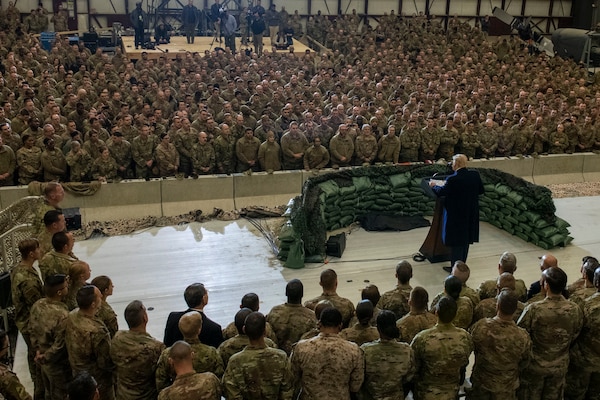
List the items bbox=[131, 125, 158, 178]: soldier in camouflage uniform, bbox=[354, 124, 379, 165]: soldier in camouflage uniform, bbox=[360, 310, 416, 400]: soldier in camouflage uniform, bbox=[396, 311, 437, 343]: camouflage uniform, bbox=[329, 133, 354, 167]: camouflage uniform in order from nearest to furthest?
bbox=[360, 310, 416, 400]: soldier in camouflage uniform < bbox=[396, 311, 437, 343]: camouflage uniform < bbox=[131, 125, 158, 178]: soldier in camouflage uniform < bbox=[329, 133, 354, 167]: camouflage uniform < bbox=[354, 124, 379, 165]: soldier in camouflage uniform

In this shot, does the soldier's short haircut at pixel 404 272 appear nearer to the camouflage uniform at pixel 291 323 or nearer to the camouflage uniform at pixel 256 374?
the camouflage uniform at pixel 291 323

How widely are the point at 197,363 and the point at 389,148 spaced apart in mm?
8833

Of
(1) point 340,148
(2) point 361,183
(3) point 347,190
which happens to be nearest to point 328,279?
(3) point 347,190

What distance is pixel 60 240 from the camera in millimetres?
6160

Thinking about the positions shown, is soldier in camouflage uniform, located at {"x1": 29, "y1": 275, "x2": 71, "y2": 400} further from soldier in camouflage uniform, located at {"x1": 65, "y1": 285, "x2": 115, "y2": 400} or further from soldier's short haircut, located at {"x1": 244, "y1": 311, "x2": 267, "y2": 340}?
soldier's short haircut, located at {"x1": 244, "y1": 311, "x2": 267, "y2": 340}

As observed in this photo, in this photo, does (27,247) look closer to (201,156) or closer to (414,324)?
(414,324)

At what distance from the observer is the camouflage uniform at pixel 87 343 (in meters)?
5.02

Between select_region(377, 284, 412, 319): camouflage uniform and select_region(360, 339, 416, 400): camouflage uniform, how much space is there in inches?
44.9

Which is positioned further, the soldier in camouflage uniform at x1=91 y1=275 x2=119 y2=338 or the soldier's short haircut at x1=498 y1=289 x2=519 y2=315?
the soldier in camouflage uniform at x1=91 y1=275 x2=119 y2=338

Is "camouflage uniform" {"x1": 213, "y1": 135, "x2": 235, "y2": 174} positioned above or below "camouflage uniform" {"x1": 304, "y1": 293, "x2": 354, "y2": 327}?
above

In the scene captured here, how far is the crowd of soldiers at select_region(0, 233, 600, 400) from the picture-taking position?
15.2 ft

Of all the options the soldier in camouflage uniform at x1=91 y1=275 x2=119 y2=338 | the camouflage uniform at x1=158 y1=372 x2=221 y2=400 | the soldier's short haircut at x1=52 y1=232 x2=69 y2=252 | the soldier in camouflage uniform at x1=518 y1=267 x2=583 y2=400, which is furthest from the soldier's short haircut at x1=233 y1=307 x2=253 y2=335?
the soldier in camouflage uniform at x1=518 y1=267 x2=583 y2=400

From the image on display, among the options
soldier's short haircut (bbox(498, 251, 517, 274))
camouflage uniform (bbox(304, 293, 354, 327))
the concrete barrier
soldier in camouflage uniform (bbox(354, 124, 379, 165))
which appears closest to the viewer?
camouflage uniform (bbox(304, 293, 354, 327))

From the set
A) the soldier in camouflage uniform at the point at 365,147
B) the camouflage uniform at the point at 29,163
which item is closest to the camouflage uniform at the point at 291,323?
the camouflage uniform at the point at 29,163
